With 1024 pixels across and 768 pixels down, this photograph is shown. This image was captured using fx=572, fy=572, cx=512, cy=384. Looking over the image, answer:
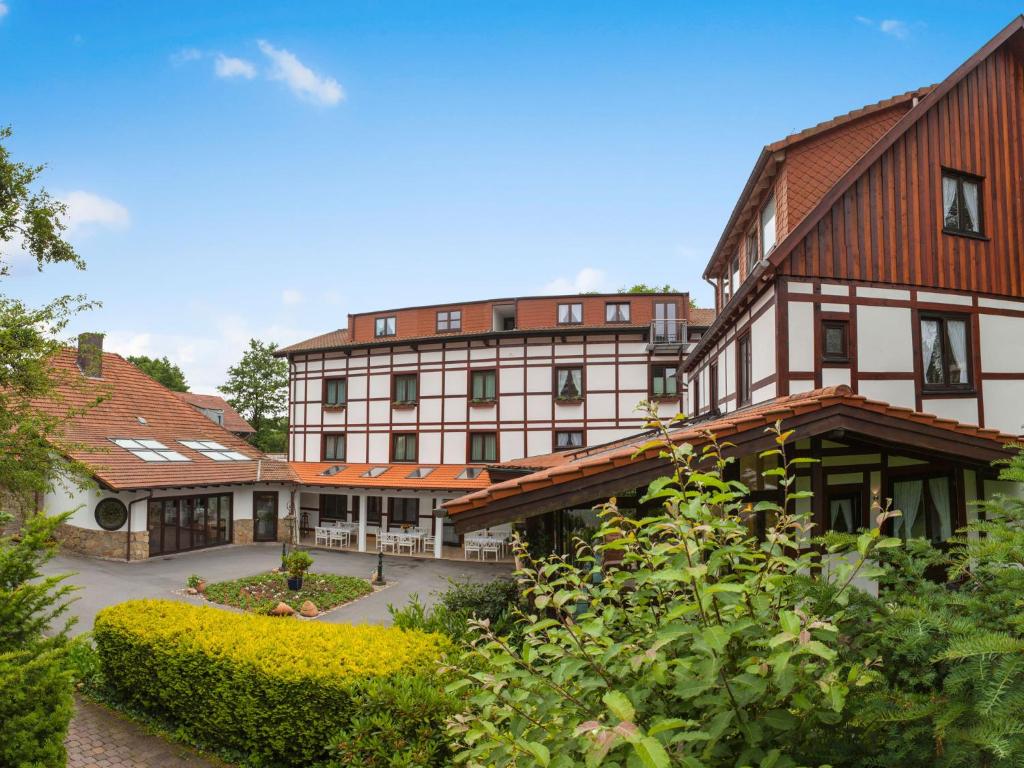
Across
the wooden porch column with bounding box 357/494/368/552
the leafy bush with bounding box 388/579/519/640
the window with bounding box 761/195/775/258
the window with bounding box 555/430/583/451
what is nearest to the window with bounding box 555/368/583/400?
the window with bounding box 555/430/583/451

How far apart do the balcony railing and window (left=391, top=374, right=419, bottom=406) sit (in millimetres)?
10307

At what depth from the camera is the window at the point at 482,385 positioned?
2436cm

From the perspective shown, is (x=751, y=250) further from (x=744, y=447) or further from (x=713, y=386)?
(x=744, y=447)

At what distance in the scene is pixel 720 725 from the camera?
6.22ft

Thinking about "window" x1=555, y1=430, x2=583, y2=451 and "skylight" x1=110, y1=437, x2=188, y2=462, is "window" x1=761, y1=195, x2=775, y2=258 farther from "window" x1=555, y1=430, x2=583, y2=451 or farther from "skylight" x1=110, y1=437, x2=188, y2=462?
"skylight" x1=110, y1=437, x2=188, y2=462

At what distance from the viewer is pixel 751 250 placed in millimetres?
14047

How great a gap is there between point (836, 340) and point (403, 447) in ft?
61.4

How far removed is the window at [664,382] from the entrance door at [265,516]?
17.0 metres

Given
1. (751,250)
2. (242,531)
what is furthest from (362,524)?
(751,250)

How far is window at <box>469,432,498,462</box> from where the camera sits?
79.1ft

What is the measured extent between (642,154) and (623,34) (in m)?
2.82

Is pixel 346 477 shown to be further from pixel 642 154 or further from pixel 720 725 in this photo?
pixel 720 725

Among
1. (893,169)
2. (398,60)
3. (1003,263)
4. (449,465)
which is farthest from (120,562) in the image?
(1003,263)

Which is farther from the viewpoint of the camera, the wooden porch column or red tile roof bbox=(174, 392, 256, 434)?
red tile roof bbox=(174, 392, 256, 434)
